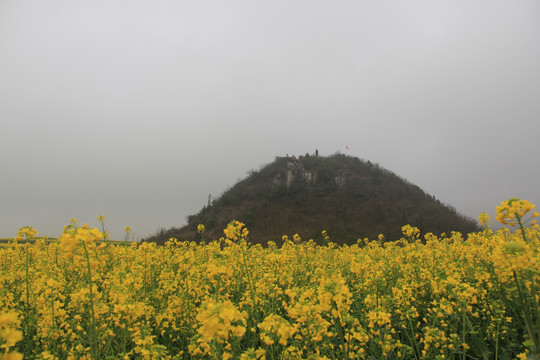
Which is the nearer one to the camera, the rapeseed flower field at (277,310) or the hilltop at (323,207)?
the rapeseed flower field at (277,310)

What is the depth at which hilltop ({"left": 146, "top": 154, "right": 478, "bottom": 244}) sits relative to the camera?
111ft

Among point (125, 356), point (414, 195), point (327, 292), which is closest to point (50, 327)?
point (125, 356)

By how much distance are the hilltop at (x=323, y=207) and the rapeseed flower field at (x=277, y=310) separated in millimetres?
25882

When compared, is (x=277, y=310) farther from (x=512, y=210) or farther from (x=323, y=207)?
(x=323, y=207)

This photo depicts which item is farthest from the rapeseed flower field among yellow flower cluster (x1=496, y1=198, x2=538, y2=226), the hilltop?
the hilltop

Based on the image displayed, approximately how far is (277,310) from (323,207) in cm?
3745

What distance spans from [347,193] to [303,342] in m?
43.1

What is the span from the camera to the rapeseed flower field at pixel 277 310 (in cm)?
232

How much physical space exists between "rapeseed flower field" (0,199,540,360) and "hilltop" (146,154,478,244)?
25.9 m

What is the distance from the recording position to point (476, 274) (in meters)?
4.76

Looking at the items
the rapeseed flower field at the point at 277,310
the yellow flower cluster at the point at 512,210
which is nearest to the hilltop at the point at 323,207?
the rapeseed flower field at the point at 277,310

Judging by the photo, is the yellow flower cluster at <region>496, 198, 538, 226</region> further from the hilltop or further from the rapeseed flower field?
the hilltop

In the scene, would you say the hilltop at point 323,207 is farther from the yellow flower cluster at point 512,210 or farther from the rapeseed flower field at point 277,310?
the yellow flower cluster at point 512,210

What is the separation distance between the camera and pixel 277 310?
15.0ft
